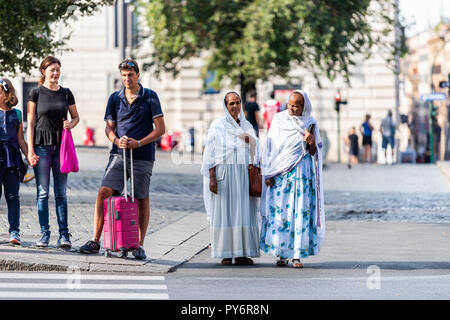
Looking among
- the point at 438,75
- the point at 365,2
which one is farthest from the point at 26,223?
Answer: the point at 438,75

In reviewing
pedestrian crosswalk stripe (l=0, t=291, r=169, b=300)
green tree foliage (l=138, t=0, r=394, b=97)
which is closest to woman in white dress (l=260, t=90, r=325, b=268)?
pedestrian crosswalk stripe (l=0, t=291, r=169, b=300)

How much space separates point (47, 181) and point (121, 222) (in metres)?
1.07

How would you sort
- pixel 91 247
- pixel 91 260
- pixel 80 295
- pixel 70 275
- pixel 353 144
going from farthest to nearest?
pixel 353 144, pixel 91 247, pixel 91 260, pixel 70 275, pixel 80 295

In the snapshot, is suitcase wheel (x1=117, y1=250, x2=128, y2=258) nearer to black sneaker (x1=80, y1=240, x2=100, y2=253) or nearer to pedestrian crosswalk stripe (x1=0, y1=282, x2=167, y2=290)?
black sneaker (x1=80, y1=240, x2=100, y2=253)

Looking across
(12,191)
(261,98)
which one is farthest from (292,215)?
(261,98)

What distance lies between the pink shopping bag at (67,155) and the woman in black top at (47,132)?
0.08 m

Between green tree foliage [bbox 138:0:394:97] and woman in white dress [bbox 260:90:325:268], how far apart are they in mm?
20495

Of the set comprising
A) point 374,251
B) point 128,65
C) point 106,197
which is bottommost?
point 374,251

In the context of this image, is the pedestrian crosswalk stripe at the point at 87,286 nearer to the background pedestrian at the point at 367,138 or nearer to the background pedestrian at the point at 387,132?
the background pedestrian at the point at 367,138

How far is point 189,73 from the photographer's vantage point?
4403 cm

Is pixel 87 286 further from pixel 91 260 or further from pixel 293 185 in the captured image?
pixel 293 185

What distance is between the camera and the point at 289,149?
1041cm

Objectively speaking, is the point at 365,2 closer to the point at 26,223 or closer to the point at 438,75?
the point at 26,223

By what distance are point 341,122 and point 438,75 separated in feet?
257
